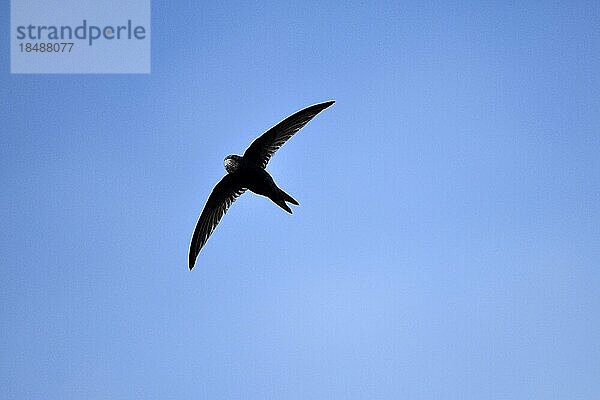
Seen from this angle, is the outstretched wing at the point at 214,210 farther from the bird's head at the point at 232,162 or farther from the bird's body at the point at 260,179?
the bird's head at the point at 232,162

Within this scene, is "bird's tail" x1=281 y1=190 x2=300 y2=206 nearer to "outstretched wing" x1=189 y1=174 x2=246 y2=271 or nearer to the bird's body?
the bird's body

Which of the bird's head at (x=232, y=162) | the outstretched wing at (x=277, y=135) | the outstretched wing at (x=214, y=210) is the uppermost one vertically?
the outstretched wing at (x=277, y=135)

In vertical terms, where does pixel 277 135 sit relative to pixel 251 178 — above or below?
above

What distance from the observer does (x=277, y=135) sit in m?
14.8

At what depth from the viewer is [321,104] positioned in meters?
14.9

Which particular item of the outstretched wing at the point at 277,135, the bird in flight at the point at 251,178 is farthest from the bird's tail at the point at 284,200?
the outstretched wing at the point at 277,135

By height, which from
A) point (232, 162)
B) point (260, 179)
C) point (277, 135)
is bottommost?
point (260, 179)

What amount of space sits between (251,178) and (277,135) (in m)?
0.88

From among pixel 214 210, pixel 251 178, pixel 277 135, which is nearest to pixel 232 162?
pixel 251 178

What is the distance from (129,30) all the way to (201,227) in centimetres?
405

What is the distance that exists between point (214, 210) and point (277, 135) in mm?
1902

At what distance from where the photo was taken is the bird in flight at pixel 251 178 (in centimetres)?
1446

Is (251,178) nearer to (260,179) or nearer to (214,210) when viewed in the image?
(260,179)

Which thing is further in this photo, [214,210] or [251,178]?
[214,210]
